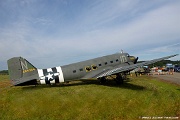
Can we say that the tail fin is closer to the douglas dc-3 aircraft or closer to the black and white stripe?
the douglas dc-3 aircraft

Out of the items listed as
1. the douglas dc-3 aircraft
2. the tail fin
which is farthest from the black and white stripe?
the tail fin

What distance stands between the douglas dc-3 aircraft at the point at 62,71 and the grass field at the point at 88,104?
221cm

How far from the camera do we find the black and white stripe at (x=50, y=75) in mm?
25062

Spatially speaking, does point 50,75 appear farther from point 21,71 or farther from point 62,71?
point 21,71

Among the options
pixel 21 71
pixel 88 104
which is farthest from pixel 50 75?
pixel 88 104

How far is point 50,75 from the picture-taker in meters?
25.4

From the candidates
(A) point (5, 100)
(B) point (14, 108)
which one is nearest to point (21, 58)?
(A) point (5, 100)

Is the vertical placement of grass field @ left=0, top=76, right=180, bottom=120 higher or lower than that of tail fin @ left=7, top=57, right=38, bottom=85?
lower

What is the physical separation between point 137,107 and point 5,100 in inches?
578

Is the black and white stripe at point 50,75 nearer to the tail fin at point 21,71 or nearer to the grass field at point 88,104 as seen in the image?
the tail fin at point 21,71

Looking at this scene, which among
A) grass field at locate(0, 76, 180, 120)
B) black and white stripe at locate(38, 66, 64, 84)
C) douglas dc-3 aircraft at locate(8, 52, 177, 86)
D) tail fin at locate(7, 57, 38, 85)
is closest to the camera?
grass field at locate(0, 76, 180, 120)

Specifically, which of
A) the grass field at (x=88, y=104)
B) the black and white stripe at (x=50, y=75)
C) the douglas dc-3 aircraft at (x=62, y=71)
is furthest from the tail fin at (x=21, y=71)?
the grass field at (x=88, y=104)

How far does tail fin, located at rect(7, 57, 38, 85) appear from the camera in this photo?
80.1 feet

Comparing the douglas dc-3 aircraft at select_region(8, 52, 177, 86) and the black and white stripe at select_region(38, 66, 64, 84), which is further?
the black and white stripe at select_region(38, 66, 64, 84)
